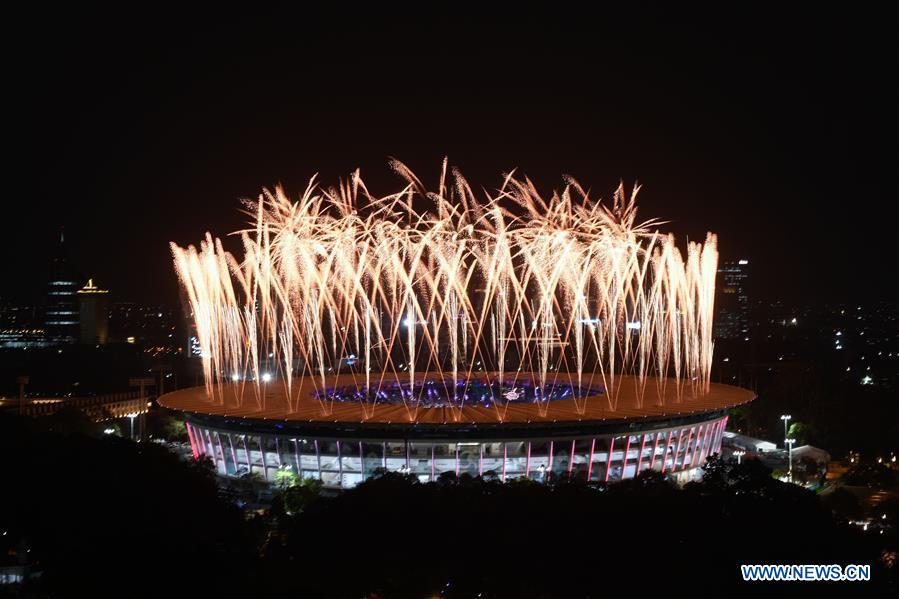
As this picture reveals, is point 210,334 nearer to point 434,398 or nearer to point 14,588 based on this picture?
point 434,398

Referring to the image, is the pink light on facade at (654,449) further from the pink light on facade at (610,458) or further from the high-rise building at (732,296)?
the high-rise building at (732,296)

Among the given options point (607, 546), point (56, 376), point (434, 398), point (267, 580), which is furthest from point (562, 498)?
point (56, 376)

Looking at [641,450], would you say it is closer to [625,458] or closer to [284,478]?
[625,458]

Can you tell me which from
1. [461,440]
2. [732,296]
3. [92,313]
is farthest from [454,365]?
[732,296]

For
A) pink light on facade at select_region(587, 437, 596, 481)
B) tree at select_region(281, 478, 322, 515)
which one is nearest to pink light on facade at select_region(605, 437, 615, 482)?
pink light on facade at select_region(587, 437, 596, 481)

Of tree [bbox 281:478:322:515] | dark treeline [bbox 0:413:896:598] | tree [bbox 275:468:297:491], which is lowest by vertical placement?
tree [bbox 275:468:297:491]

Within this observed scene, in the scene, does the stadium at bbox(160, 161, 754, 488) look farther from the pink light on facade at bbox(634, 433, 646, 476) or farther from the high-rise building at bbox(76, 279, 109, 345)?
the high-rise building at bbox(76, 279, 109, 345)
